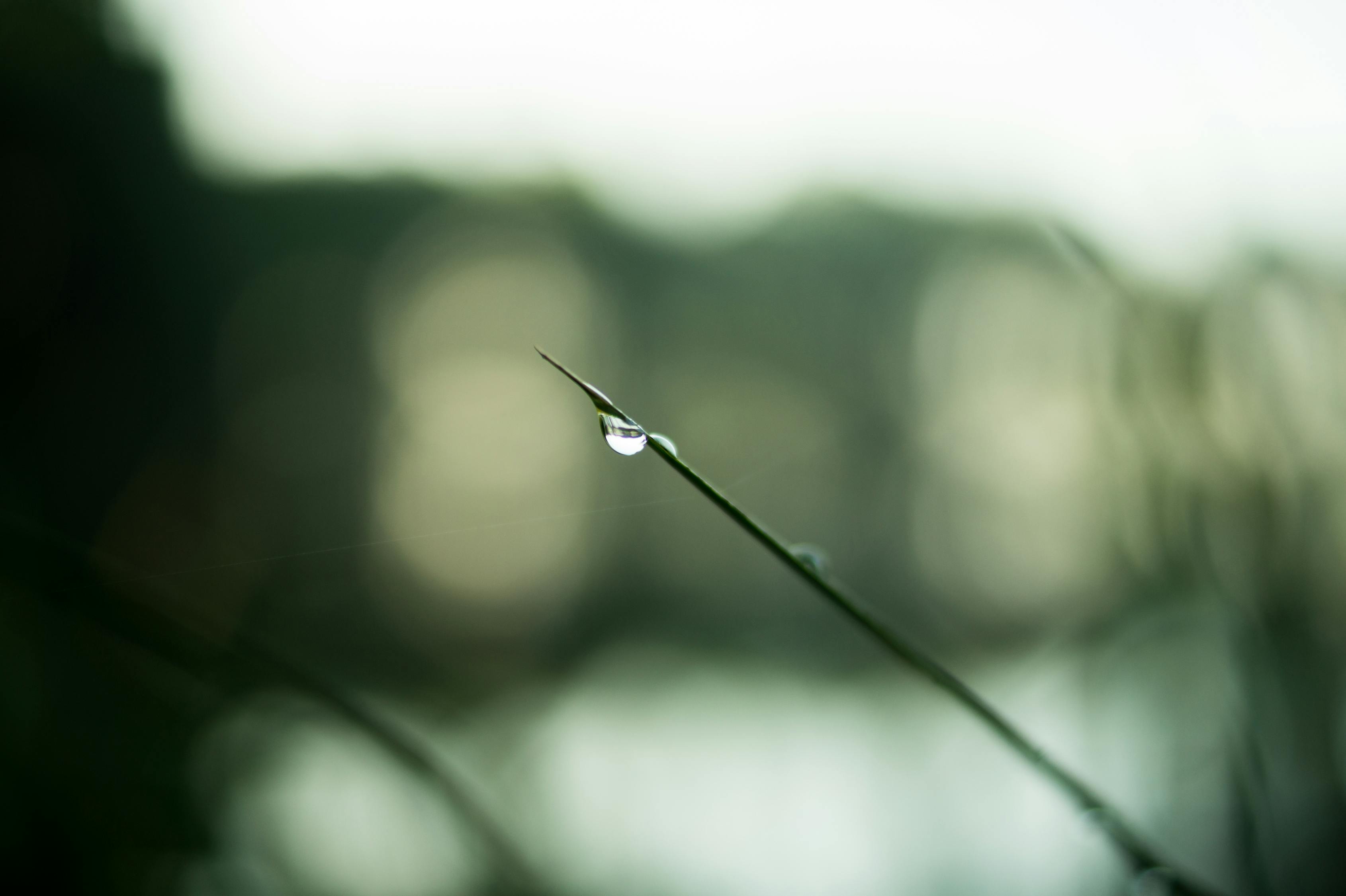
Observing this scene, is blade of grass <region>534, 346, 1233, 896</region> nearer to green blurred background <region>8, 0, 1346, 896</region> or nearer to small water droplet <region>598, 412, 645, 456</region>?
small water droplet <region>598, 412, 645, 456</region>

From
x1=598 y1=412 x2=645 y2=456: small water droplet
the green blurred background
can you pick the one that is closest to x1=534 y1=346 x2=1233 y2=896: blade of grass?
x1=598 y1=412 x2=645 y2=456: small water droplet

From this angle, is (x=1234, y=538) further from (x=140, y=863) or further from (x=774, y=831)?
(x=140, y=863)

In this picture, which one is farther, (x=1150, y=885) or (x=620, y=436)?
(x=1150, y=885)

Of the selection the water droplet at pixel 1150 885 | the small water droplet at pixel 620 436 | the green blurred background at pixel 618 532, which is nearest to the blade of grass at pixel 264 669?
the green blurred background at pixel 618 532

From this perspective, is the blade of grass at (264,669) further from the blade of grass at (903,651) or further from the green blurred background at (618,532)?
the blade of grass at (903,651)

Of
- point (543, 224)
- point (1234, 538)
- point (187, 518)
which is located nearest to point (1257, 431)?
point (1234, 538)

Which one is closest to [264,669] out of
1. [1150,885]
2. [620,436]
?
[620,436]

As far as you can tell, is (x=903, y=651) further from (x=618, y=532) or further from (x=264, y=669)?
(x=618, y=532)
